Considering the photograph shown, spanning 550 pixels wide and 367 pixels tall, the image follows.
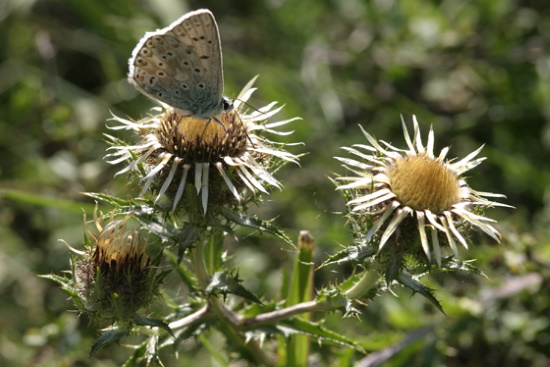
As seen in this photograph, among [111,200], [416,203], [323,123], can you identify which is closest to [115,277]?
[111,200]

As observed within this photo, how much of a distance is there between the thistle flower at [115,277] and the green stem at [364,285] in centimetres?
91

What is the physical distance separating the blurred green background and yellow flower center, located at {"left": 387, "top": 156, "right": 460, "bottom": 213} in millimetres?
1371

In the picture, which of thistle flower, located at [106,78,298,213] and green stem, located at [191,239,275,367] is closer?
thistle flower, located at [106,78,298,213]

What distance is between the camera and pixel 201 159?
8.66 feet

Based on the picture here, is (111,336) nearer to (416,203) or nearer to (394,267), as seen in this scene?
(394,267)

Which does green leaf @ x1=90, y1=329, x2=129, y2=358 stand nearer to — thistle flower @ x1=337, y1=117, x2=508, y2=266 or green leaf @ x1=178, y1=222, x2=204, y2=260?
green leaf @ x1=178, y1=222, x2=204, y2=260

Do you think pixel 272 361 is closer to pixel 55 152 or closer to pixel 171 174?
pixel 171 174

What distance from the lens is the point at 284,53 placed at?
605 centimetres

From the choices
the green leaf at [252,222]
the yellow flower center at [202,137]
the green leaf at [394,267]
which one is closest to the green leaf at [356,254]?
the green leaf at [394,267]

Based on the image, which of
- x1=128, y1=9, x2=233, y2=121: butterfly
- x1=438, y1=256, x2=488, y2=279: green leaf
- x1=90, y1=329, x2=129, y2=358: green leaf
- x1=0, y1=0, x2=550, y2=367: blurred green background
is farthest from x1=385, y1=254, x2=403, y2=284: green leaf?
x1=0, y1=0, x2=550, y2=367: blurred green background

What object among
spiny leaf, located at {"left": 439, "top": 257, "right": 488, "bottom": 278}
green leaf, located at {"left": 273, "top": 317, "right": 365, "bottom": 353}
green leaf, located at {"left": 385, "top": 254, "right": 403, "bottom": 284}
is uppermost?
spiny leaf, located at {"left": 439, "top": 257, "right": 488, "bottom": 278}

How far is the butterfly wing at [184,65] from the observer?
9.09ft

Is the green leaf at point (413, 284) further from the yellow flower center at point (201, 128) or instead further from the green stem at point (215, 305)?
the yellow flower center at point (201, 128)

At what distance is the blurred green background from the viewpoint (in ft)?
12.9
